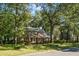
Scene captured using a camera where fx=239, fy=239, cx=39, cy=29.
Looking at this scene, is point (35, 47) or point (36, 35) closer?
point (35, 47)

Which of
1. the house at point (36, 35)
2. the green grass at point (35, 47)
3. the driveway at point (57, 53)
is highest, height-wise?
the house at point (36, 35)

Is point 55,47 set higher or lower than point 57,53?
higher

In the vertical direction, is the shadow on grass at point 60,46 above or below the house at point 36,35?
below

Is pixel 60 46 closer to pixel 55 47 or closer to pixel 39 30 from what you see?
pixel 55 47

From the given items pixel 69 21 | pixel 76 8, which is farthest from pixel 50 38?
pixel 76 8

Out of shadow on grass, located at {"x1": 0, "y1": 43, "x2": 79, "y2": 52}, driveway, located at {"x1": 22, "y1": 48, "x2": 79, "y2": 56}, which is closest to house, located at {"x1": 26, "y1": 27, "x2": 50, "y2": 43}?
shadow on grass, located at {"x1": 0, "y1": 43, "x2": 79, "y2": 52}

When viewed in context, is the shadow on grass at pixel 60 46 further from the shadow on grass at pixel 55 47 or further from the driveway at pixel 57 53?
the driveway at pixel 57 53

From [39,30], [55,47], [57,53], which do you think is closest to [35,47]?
[39,30]

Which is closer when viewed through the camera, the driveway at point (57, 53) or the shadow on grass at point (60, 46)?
the driveway at point (57, 53)

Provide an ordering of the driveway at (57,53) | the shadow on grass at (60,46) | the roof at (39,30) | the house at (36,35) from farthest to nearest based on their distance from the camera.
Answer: the house at (36,35) < the roof at (39,30) < the shadow on grass at (60,46) < the driveway at (57,53)

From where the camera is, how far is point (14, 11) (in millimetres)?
12164

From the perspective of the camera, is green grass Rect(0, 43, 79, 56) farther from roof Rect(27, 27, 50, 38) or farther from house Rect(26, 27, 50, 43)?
roof Rect(27, 27, 50, 38)

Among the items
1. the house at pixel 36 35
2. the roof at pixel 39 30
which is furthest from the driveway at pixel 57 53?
the roof at pixel 39 30

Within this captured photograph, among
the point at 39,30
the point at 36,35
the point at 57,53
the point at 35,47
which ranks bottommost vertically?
the point at 57,53
